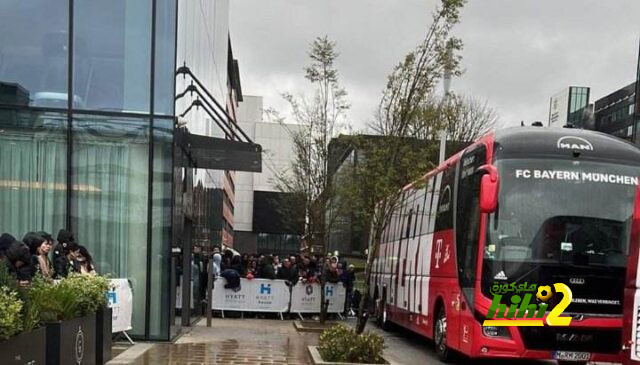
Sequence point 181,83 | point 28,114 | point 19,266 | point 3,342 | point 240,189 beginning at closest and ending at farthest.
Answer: point 3,342, point 19,266, point 28,114, point 181,83, point 240,189

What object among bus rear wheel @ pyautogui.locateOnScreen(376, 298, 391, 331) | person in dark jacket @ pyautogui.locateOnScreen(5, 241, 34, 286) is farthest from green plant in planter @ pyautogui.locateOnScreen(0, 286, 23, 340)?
bus rear wheel @ pyautogui.locateOnScreen(376, 298, 391, 331)

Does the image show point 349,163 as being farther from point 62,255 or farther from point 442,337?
point 62,255

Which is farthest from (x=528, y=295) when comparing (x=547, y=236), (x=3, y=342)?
(x=3, y=342)

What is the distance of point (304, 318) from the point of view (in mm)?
19469

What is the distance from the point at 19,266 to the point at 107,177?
393cm

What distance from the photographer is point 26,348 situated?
6.17 metres

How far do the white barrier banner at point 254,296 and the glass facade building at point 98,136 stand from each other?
21.2 ft

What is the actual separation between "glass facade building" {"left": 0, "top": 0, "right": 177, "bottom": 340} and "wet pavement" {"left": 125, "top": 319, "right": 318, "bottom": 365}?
985 mm

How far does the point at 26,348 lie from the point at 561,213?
7.08 meters

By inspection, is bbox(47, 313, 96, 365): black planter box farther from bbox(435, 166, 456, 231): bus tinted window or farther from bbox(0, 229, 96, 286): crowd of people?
bbox(435, 166, 456, 231): bus tinted window

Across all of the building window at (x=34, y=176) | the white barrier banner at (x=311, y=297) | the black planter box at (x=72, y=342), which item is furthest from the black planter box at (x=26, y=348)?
the white barrier banner at (x=311, y=297)

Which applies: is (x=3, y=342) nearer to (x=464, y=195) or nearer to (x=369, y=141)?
(x=464, y=195)

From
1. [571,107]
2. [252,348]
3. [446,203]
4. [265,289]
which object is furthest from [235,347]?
[571,107]

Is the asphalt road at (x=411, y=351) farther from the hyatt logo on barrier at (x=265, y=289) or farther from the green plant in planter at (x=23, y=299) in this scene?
the green plant in planter at (x=23, y=299)
